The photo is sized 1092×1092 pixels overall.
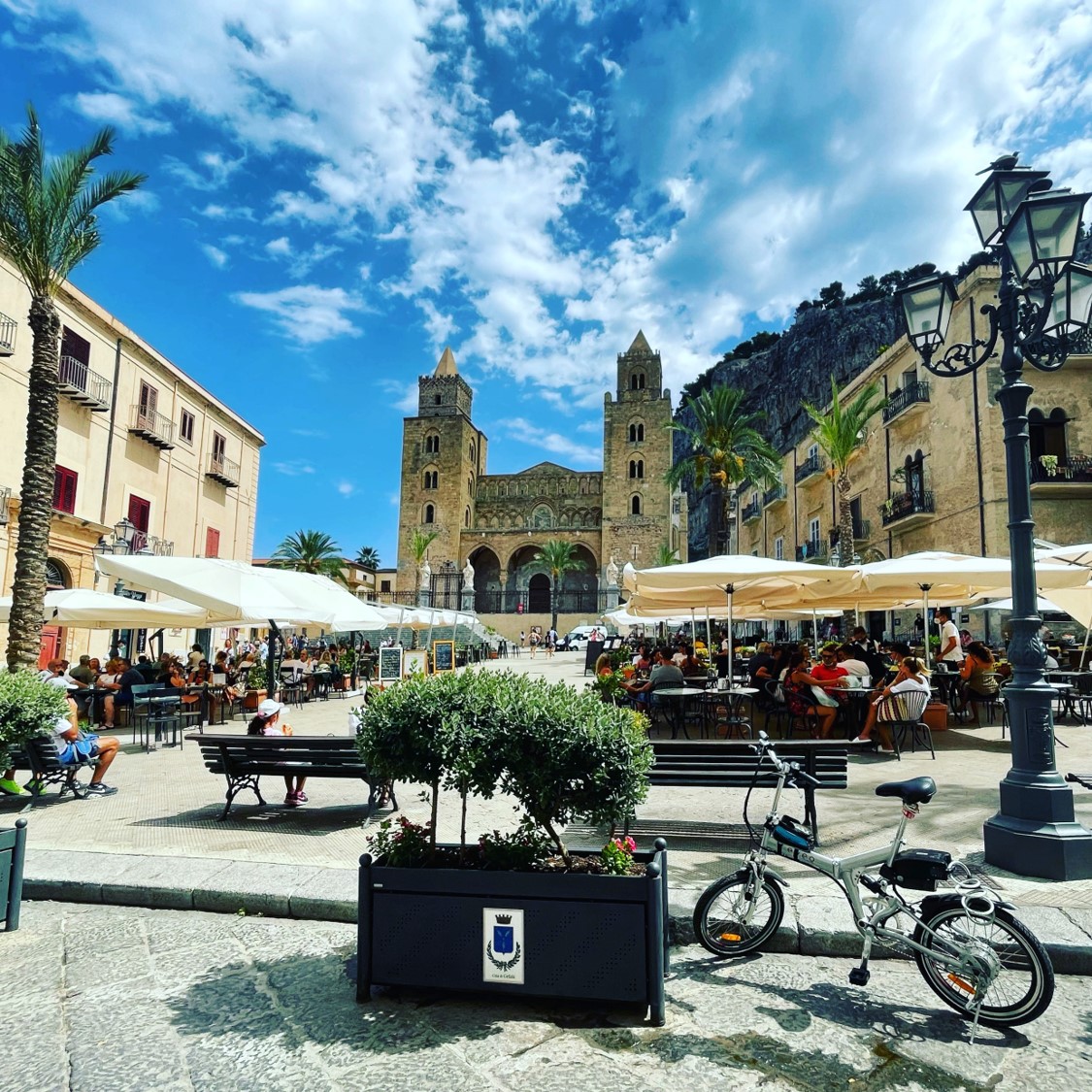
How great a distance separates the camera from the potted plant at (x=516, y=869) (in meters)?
2.70

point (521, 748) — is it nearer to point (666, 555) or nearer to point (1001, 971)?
point (1001, 971)

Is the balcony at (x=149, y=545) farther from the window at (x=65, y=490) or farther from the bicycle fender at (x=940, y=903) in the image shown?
the bicycle fender at (x=940, y=903)

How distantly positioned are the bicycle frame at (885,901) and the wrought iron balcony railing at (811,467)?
2923 centimetres

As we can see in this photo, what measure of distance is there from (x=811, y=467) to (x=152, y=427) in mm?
25254

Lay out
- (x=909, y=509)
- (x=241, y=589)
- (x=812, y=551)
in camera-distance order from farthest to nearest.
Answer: (x=812, y=551) → (x=909, y=509) → (x=241, y=589)

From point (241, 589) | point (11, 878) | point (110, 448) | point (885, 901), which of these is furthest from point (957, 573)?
point (110, 448)

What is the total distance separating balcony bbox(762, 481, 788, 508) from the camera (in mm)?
36344

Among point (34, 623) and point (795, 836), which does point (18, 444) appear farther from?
point (795, 836)

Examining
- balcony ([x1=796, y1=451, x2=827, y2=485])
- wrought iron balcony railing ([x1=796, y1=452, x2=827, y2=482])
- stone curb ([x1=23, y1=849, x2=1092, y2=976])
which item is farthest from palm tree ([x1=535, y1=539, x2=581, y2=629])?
stone curb ([x1=23, y1=849, x2=1092, y2=976])

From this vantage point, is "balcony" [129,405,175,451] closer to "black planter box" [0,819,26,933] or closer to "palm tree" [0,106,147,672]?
"palm tree" [0,106,147,672]

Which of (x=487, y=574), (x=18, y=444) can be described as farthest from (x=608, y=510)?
(x=18, y=444)

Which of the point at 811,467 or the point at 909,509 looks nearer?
the point at 909,509

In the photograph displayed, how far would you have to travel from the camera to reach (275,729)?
6645mm

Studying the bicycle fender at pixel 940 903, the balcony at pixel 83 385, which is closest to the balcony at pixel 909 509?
the bicycle fender at pixel 940 903
